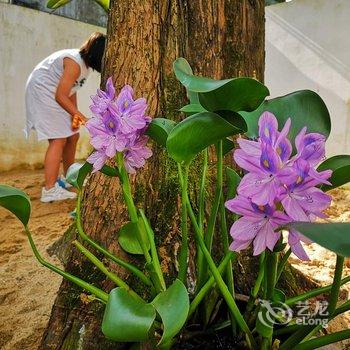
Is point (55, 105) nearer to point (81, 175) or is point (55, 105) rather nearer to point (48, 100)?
point (48, 100)

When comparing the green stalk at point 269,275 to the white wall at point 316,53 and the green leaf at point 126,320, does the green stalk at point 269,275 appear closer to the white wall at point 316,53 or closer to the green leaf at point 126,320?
the green leaf at point 126,320

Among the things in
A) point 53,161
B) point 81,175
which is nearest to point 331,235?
point 81,175

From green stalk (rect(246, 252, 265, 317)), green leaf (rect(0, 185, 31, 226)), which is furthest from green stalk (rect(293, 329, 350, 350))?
green leaf (rect(0, 185, 31, 226))

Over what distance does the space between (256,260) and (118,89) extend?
0.51 metres

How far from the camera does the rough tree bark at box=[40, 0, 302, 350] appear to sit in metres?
0.83

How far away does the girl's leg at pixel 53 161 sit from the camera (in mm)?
2305

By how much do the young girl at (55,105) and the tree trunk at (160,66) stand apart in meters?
1.25

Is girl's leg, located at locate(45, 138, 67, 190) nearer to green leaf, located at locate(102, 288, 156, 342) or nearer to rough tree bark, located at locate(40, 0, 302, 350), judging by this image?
rough tree bark, located at locate(40, 0, 302, 350)

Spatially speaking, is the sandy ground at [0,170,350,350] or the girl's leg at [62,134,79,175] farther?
the girl's leg at [62,134,79,175]

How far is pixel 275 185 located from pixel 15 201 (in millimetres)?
366

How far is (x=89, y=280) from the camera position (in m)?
0.80

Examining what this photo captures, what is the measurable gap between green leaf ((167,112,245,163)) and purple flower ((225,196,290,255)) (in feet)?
0.27

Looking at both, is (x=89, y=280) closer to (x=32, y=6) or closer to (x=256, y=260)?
(x=256, y=260)

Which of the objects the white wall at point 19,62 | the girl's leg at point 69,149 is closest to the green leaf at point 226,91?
the girl's leg at point 69,149
